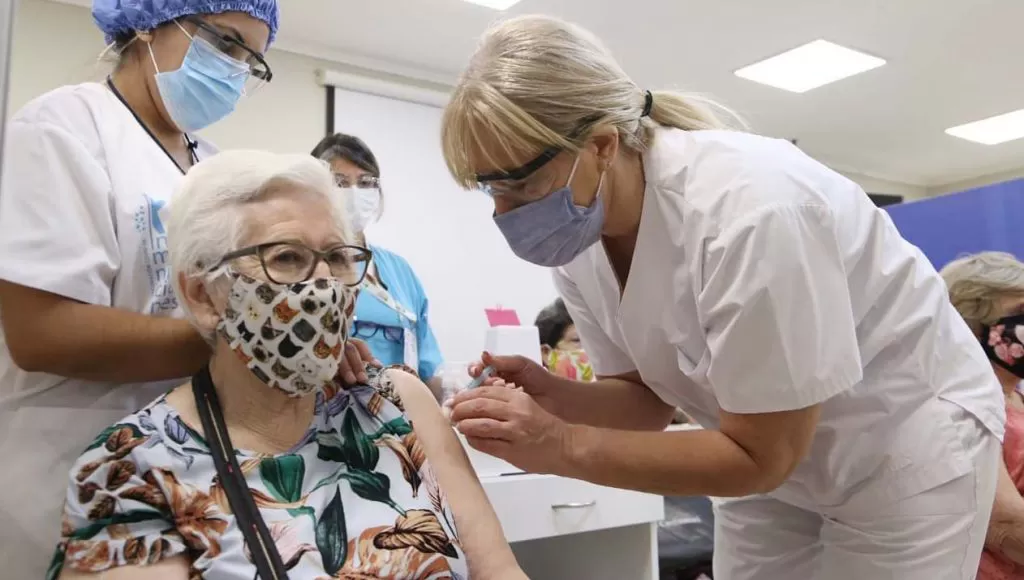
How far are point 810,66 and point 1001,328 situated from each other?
291cm

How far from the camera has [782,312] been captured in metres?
1.05

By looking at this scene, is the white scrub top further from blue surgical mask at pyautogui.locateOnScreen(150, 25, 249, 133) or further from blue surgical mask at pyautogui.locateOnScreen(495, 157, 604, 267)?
blue surgical mask at pyautogui.locateOnScreen(150, 25, 249, 133)

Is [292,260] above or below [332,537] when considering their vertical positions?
above

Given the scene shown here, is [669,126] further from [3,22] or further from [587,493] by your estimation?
[587,493]

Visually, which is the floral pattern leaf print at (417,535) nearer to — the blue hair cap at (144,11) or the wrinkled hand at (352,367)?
the wrinkled hand at (352,367)

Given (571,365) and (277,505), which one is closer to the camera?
(277,505)

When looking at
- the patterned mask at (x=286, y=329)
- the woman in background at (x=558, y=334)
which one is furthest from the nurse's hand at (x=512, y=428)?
the woman in background at (x=558, y=334)

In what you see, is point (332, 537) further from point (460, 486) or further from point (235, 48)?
point (235, 48)

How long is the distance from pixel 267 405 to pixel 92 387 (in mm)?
280

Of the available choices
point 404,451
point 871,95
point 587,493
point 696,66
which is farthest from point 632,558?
point 871,95

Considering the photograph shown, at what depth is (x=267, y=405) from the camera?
1.20 meters

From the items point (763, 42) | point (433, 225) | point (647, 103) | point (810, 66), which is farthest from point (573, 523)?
point (810, 66)

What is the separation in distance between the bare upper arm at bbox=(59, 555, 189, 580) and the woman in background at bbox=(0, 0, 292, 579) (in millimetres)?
210

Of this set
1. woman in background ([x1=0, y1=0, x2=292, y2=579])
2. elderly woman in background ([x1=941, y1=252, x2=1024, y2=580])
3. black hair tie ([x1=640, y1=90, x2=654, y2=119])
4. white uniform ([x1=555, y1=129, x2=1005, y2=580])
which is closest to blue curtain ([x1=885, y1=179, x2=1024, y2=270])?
elderly woman in background ([x1=941, y1=252, x2=1024, y2=580])
